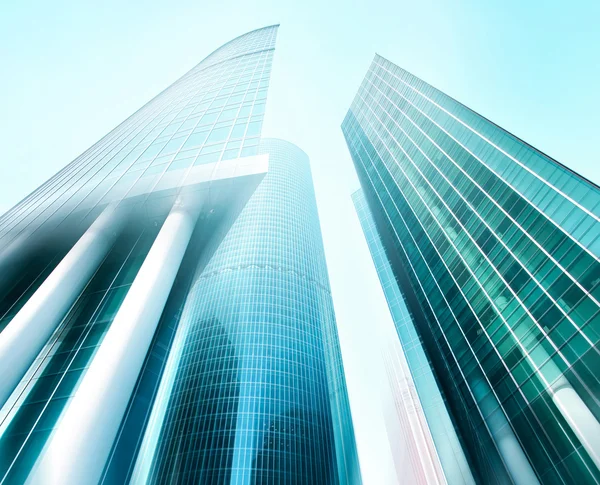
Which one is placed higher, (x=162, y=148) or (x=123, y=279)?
(x=162, y=148)

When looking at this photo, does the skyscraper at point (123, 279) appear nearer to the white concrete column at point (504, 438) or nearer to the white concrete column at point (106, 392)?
the white concrete column at point (106, 392)

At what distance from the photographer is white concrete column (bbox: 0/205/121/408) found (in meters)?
18.2

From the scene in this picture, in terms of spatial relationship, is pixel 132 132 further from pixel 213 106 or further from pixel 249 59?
pixel 249 59

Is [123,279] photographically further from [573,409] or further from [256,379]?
[256,379]

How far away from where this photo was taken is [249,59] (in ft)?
171

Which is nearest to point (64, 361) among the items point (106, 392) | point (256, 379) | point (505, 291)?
point (106, 392)

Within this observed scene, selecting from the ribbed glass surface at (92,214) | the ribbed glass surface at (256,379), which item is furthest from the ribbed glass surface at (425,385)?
the ribbed glass surface at (92,214)

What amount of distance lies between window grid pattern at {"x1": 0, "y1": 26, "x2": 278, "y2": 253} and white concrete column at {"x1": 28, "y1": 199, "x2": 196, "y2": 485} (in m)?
8.81

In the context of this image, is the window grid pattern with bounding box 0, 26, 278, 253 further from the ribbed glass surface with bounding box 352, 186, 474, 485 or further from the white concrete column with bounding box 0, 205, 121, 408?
the ribbed glass surface with bounding box 352, 186, 474, 485

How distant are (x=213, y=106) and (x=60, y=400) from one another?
29.4m

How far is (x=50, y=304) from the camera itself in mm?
21500

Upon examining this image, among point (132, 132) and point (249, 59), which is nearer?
point (132, 132)

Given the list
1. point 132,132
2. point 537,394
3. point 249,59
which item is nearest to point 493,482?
point 537,394

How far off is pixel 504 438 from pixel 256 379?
207 feet
